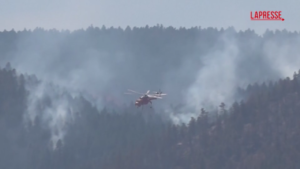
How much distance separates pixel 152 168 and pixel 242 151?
16.7 meters

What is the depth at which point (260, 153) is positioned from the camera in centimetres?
19025

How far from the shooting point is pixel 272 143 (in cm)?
19350

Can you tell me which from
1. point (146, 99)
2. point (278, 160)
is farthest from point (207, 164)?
point (146, 99)

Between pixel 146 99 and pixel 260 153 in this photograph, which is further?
pixel 260 153

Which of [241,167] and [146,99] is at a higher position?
[241,167]

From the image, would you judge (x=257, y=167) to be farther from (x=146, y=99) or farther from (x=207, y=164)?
(x=146, y=99)

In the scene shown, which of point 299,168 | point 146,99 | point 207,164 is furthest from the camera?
point 207,164

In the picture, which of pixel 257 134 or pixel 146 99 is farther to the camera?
pixel 257 134

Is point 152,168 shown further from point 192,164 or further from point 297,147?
point 297,147

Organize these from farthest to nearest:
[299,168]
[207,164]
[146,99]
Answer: [207,164] < [299,168] < [146,99]

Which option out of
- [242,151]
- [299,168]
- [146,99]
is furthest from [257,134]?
[146,99]

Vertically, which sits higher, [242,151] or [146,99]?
[242,151]

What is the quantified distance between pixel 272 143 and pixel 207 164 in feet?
39.6

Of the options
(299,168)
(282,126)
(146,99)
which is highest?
(282,126)
